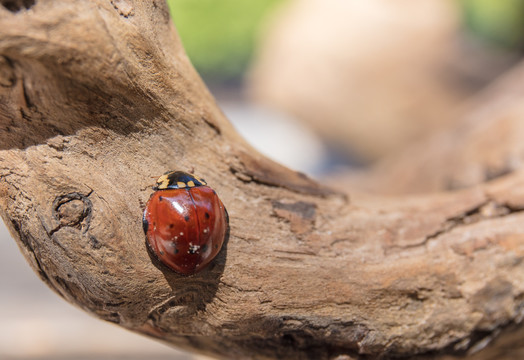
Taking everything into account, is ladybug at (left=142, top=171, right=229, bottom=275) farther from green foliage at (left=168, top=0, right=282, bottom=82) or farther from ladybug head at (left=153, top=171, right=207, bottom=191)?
green foliage at (left=168, top=0, right=282, bottom=82)

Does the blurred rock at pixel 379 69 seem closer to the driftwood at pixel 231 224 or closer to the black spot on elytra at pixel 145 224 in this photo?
the driftwood at pixel 231 224

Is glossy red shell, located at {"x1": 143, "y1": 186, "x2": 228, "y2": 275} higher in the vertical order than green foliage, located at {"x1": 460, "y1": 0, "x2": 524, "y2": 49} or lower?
lower

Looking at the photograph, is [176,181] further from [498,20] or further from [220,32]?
[220,32]

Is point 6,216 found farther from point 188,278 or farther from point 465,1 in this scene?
point 465,1

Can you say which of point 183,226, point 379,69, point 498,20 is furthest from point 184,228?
point 498,20

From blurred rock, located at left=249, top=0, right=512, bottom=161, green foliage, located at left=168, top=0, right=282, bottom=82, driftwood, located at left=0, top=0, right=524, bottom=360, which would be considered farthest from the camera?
green foliage, located at left=168, top=0, right=282, bottom=82

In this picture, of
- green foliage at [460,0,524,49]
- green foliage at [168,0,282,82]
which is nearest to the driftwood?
green foliage at [460,0,524,49]

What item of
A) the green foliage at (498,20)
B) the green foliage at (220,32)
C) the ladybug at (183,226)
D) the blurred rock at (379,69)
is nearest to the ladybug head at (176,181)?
the ladybug at (183,226)

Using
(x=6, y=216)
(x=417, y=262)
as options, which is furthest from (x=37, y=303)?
(x=417, y=262)
